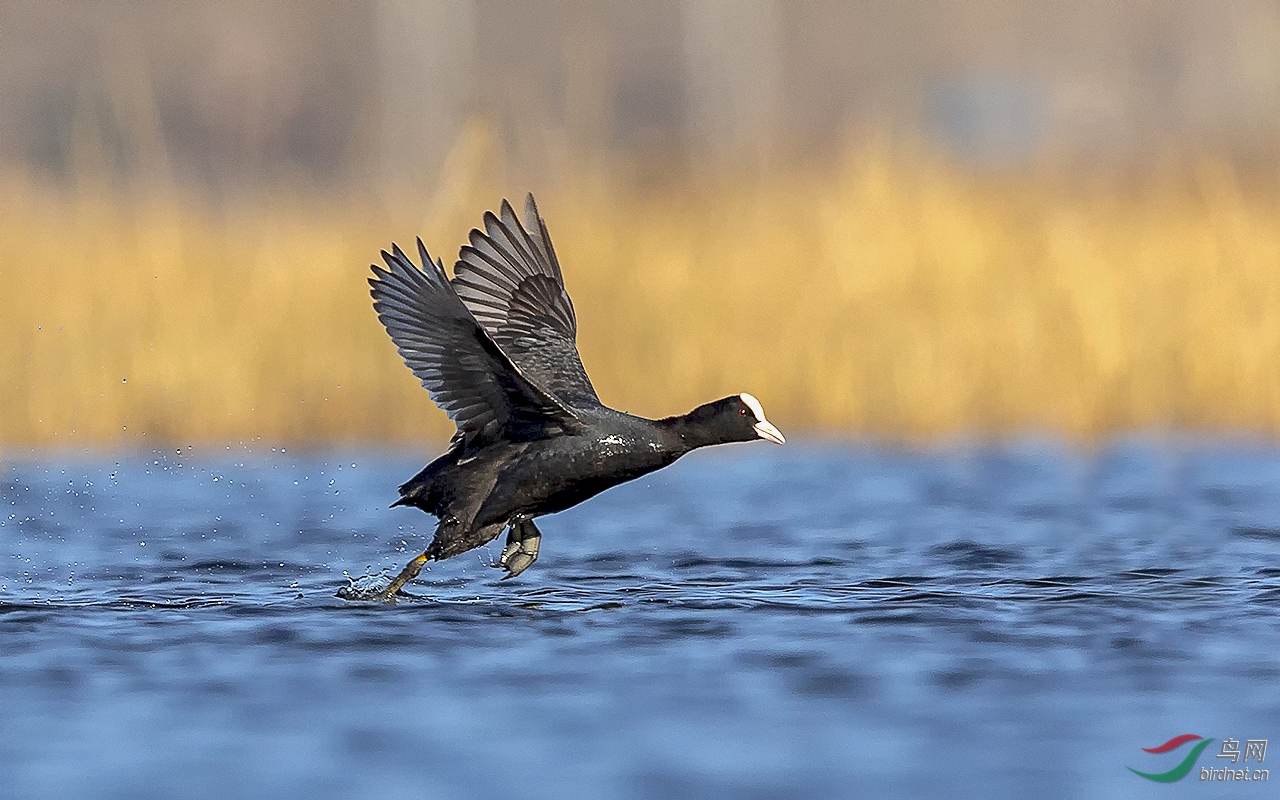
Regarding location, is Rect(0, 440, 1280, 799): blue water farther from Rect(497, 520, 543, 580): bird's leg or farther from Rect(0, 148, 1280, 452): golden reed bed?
Rect(0, 148, 1280, 452): golden reed bed

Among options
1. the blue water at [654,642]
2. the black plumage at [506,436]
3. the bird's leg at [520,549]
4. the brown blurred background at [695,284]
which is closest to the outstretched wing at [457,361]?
the black plumage at [506,436]

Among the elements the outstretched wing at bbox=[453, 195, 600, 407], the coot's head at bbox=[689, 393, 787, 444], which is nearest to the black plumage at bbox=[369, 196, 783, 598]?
the coot's head at bbox=[689, 393, 787, 444]

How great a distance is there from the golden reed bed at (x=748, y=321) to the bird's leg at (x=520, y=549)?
312 cm

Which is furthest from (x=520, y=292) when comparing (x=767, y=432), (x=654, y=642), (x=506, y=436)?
(x=654, y=642)

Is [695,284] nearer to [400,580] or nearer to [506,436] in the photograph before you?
[506,436]

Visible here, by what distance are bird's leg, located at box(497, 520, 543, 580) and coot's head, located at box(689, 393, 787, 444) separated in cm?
72

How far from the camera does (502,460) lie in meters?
7.14

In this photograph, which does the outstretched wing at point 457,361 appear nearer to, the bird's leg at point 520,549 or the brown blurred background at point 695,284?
the bird's leg at point 520,549

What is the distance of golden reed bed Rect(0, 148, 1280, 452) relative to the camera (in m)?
10.4

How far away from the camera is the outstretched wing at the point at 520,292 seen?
7.80 meters

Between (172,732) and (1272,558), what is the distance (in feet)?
14.2

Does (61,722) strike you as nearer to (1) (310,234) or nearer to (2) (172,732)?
(2) (172,732)

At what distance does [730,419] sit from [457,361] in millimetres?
1031

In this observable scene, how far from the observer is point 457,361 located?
6.77 meters
